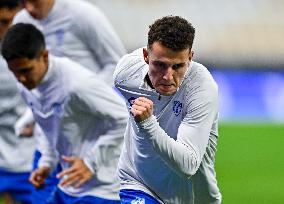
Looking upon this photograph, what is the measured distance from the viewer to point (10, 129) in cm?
833

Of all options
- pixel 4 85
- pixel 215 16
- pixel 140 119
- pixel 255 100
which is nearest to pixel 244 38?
pixel 215 16

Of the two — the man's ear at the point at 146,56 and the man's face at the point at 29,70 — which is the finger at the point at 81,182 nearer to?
the man's face at the point at 29,70

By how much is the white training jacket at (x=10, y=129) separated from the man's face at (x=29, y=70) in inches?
67.8

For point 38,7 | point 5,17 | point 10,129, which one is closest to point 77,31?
point 38,7

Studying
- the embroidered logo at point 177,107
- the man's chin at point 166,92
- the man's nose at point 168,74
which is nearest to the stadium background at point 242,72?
the embroidered logo at point 177,107

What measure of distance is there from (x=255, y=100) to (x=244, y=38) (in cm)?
467

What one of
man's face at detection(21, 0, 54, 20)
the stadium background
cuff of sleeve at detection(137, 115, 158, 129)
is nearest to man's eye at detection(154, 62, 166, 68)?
cuff of sleeve at detection(137, 115, 158, 129)

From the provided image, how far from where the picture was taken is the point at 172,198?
215 inches

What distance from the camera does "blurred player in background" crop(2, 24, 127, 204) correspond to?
642 cm

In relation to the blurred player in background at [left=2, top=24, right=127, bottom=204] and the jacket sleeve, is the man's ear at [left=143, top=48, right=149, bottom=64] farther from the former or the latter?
the jacket sleeve

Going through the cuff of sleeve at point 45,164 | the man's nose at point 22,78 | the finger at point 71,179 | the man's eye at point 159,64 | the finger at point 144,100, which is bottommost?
the cuff of sleeve at point 45,164

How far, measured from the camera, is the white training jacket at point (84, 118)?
21.1 feet


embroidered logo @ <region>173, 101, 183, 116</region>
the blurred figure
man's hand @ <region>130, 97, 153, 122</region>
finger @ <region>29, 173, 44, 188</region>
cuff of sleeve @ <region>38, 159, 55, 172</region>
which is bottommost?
the blurred figure

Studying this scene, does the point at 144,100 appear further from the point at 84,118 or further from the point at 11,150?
the point at 11,150
